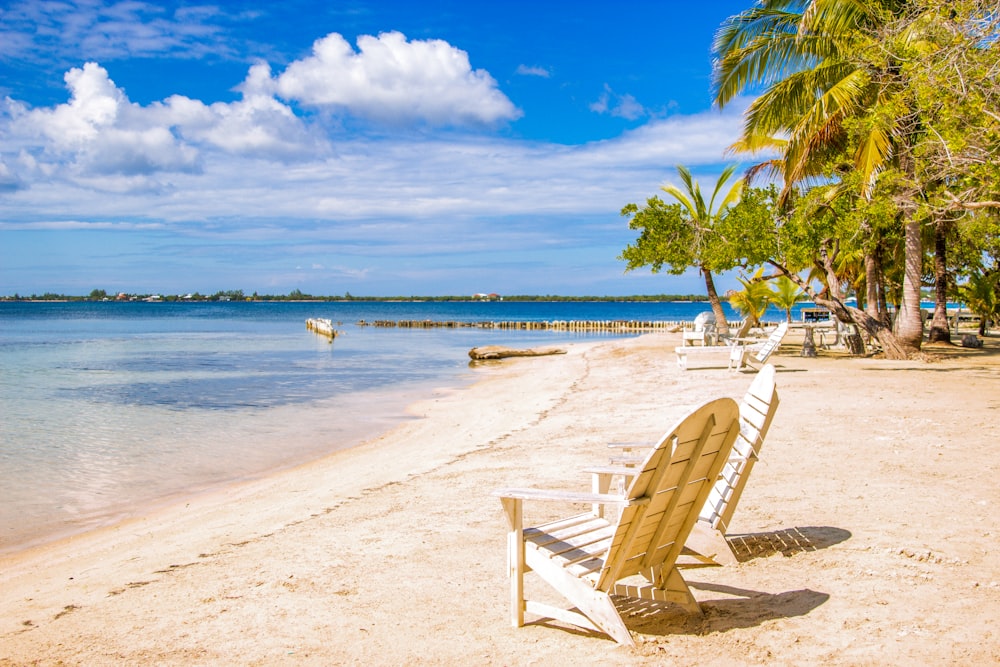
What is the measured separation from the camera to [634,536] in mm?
3346

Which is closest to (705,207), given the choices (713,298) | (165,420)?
(713,298)

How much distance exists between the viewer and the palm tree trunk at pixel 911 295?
15.7 m

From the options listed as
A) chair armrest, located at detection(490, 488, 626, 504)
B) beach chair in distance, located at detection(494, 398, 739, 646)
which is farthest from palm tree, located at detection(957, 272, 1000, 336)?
chair armrest, located at detection(490, 488, 626, 504)

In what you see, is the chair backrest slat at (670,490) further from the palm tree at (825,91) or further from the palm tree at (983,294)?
the palm tree at (983,294)

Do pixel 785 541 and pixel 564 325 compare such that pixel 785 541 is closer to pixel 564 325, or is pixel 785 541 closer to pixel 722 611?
pixel 722 611

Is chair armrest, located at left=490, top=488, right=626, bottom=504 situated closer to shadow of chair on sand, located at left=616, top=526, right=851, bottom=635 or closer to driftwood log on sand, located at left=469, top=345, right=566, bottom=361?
shadow of chair on sand, located at left=616, top=526, right=851, bottom=635

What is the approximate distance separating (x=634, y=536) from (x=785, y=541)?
2.04 metres

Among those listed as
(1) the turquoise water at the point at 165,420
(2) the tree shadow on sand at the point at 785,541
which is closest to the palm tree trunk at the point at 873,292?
(1) the turquoise water at the point at 165,420

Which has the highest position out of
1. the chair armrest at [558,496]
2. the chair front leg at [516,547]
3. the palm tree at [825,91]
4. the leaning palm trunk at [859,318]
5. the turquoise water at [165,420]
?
the palm tree at [825,91]

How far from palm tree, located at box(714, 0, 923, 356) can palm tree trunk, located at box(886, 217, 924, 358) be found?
0.02 metres

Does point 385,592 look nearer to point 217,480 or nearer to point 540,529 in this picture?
point 540,529

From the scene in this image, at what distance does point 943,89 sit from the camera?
9773mm

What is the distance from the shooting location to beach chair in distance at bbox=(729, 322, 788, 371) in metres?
15.0

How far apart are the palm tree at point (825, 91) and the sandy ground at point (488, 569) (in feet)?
23.9
